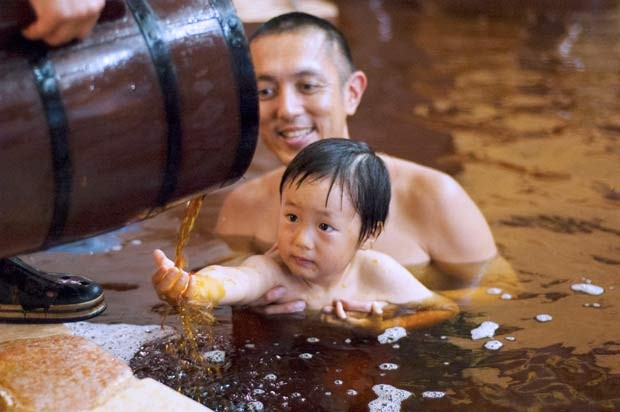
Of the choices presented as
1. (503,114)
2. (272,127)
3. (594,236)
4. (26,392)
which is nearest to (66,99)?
(26,392)

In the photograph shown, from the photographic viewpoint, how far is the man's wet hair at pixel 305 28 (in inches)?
154

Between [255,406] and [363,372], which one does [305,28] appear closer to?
[363,372]

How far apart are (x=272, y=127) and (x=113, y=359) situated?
1402mm

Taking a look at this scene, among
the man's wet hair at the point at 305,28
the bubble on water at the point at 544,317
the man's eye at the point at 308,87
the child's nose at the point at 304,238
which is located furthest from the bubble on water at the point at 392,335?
the man's wet hair at the point at 305,28

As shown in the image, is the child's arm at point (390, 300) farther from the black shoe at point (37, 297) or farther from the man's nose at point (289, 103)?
the black shoe at point (37, 297)

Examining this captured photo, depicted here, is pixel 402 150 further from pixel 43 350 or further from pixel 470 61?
pixel 43 350

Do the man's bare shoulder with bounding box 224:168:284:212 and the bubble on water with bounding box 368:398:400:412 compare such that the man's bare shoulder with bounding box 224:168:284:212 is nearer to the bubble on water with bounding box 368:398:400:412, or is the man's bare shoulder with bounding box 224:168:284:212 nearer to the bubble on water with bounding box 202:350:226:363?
the bubble on water with bounding box 202:350:226:363

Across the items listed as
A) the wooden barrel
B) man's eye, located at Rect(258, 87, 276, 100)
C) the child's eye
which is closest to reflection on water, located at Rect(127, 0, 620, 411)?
the child's eye

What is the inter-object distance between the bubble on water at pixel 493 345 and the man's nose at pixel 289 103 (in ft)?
3.94

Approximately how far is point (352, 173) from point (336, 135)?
82cm

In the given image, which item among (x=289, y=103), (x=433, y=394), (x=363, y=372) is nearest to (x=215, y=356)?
(x=363, y=372)

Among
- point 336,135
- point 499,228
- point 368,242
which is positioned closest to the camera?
point 368,242

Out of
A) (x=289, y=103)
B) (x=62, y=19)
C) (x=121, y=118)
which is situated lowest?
(x=289, y=103)

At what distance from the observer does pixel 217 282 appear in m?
2.96
